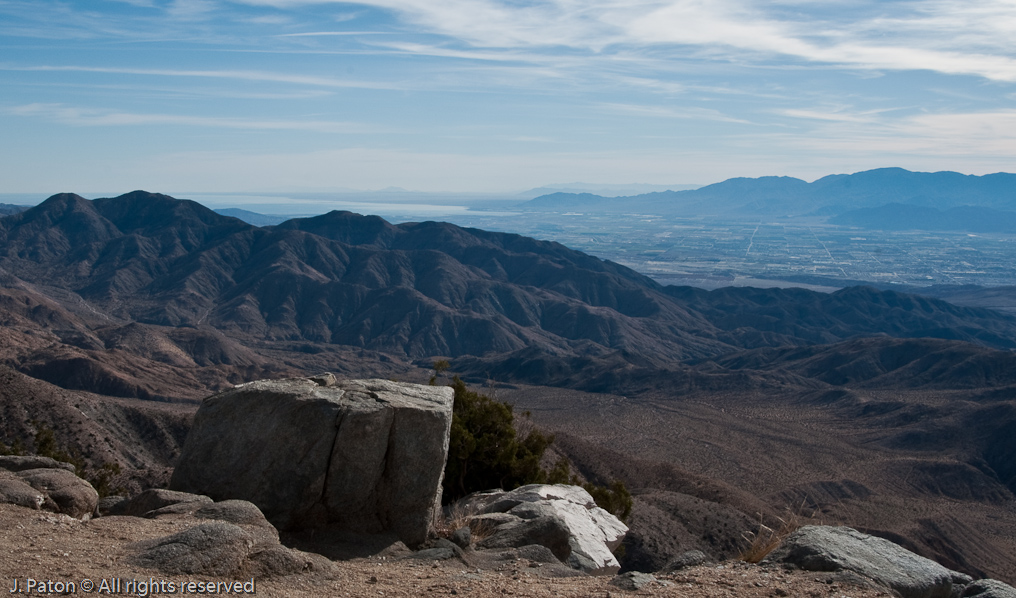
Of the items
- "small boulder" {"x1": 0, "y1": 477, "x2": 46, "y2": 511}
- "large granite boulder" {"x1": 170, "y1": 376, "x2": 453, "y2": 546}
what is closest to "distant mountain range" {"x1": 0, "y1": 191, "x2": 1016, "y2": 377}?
"large granite boulder" {"x1": 170, "y1": 376, "x2": 453, "y2": 546}

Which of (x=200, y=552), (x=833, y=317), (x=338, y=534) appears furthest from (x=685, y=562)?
(x=833, y=317)

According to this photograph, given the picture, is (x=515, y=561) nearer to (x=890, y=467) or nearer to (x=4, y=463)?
(x=4, y=463)

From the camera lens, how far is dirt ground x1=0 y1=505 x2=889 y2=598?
24.8 feet

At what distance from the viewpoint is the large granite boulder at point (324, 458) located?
40.0 feet

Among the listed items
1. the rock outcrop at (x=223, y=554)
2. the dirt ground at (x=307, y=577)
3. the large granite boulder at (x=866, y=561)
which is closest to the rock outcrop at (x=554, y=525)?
the dirt ground at (x=307, y=577)

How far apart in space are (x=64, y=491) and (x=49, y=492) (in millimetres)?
178

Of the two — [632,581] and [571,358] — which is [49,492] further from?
[571,358]

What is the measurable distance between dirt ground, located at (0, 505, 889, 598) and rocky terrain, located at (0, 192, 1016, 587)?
277cm

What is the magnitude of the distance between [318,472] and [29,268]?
543 ft

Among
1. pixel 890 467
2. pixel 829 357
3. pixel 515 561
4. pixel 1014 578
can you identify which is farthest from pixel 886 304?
pixel 515 561

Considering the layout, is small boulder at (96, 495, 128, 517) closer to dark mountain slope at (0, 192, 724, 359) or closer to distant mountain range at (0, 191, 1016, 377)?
distant mountain range at (0, 191, 1016, 377)

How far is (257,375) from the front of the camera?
83500mm

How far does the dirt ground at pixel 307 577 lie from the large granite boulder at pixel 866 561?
412 mm

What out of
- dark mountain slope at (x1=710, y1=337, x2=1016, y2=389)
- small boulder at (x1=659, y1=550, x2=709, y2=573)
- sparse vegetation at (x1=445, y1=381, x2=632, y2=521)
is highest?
small boulder at (x1=659, y1=550, x2=709, y2=573)
